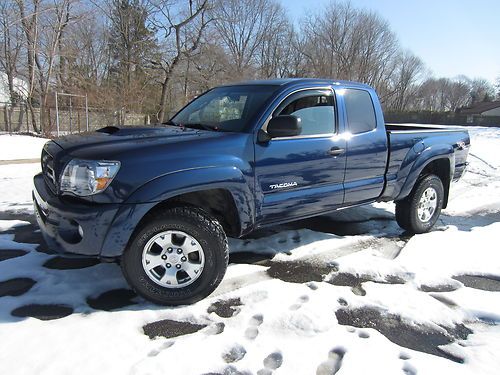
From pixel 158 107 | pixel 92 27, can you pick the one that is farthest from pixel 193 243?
pixel 92 27

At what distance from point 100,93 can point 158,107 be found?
26.5ft

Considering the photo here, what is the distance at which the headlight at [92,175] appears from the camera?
300 cm

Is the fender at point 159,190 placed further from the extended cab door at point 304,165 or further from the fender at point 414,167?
the fender at point 414,167

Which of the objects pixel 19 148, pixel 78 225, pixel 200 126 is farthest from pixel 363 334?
pixel 19 148

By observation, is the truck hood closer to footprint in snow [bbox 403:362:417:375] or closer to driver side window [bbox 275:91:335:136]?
driver side window [bbox 275:91:335:136]

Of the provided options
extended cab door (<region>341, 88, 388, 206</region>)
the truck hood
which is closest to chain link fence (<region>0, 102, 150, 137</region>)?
the truck hood

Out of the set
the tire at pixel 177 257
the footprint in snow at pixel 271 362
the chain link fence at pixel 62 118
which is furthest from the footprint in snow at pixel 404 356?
the chain link fence at pixel 62 118

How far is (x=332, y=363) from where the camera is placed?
2670 millimetres

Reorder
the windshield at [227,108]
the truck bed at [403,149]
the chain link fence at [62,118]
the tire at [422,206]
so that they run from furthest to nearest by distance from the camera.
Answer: the chain link fence at [62,118], the tire at [422,206], the truck bed at [403,149], the windshield at [227,108]

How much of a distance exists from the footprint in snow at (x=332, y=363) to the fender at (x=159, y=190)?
145 cm

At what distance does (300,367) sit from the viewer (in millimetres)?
2605

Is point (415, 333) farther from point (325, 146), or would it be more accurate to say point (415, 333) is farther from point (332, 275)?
point (325, 146)

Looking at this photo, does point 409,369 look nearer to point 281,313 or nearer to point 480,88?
point 281,313

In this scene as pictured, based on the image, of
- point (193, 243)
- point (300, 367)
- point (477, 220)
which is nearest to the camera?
point (300, 367)
